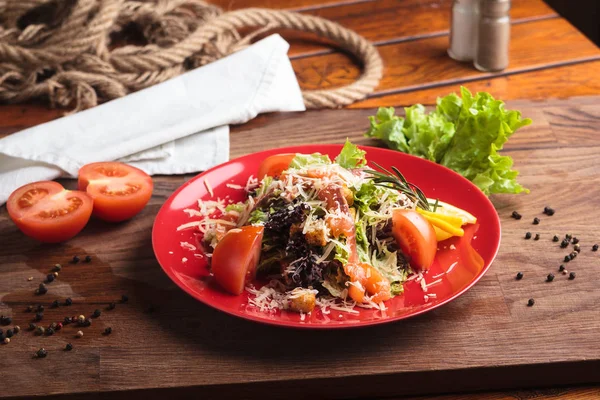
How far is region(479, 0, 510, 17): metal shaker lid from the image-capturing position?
10.6ft

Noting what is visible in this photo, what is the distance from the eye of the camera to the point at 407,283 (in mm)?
2109

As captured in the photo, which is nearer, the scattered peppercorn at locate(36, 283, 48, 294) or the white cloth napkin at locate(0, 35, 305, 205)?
the scattered peppercorn at locate(36, 283, 48, 294)

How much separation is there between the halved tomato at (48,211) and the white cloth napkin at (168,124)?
262 mm

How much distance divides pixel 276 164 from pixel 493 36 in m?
1.42

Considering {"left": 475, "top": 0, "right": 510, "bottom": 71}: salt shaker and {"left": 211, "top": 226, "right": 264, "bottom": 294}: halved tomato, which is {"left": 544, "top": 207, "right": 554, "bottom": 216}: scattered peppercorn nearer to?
{"left": 211, "top": 226, "right": 264, "bottom": 294}: halved tomato

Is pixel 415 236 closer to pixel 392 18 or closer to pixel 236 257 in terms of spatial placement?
pixel 236 257

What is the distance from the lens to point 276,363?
1962 millimetres

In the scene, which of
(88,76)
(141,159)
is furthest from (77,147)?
(88,76)

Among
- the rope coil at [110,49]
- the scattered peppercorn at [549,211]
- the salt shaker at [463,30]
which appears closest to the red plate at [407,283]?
the scattered peppercorn at [549,211]

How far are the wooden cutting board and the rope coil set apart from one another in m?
1.07

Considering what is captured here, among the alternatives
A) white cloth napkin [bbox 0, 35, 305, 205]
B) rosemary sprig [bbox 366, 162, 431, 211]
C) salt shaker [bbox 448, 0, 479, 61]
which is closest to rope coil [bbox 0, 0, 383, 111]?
white cloth napkin [bbox 0, 35, 305, 205]

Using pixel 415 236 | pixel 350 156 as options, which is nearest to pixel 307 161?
pixel 350 156

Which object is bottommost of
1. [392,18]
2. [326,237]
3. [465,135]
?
[392,18]

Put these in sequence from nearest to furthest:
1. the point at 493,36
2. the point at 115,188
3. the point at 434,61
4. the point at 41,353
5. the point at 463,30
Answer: the point at 41,353 < the point at 115,188 < the point at 493,36 < the point at 463,30 < the point at 434,61
